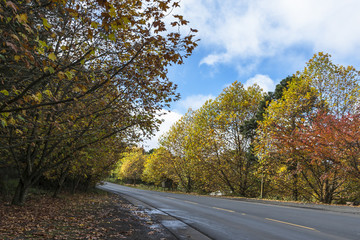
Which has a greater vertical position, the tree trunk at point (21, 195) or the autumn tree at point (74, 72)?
the autumn tree at point (74, 72)

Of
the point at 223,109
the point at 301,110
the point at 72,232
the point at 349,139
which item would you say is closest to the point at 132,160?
the point at 223,109

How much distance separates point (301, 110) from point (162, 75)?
726 inches

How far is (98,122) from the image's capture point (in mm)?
10547

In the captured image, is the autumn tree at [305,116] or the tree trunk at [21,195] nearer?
the tree trunk at [21,195]

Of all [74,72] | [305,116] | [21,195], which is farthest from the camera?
[305,116]

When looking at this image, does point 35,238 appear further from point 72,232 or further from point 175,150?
point 175,150

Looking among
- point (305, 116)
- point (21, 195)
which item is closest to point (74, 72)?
point (21, 195)

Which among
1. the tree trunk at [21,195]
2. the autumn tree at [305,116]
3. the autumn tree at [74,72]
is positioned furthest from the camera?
the autumn tree at [305,116]

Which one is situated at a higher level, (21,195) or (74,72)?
(74,72)

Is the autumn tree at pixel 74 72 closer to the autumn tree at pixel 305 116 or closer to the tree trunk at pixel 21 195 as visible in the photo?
the tree trunk at pixel 21 195

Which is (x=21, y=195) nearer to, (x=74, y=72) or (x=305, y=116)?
(x=74, y=72)

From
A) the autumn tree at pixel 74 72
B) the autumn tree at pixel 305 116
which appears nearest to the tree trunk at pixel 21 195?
the autumn tree at pixel 74 72

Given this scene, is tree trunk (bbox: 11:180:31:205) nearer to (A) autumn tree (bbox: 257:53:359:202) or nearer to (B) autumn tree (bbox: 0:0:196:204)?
(B) autumn tree (bbox: 0:0:196:204)

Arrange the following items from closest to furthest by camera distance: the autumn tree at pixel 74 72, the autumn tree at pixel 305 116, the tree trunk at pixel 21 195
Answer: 1. the autumn tree at pixel 74 72
2. the tree trunk at pixel 21 195
3. the autumn tree at pixel 305 116
